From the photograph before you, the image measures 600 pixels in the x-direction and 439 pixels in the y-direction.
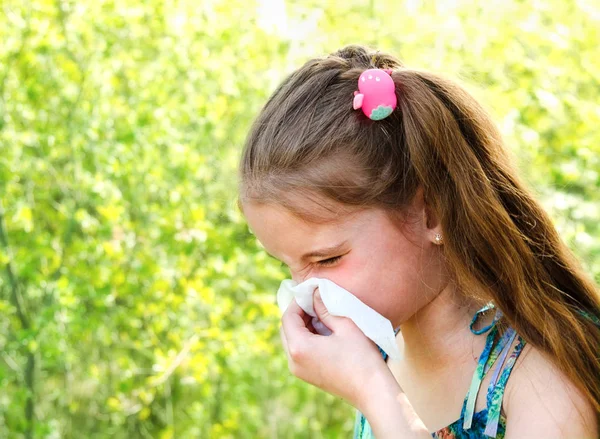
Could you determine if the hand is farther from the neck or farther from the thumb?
the neck

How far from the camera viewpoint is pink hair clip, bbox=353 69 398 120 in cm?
192

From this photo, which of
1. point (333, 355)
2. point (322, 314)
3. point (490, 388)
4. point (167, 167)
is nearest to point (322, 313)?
point (322, 314)

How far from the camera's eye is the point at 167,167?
14.0 ft

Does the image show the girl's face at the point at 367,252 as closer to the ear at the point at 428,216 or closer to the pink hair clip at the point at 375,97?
the ear at the point at 428,216

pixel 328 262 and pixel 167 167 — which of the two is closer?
pixel 328 262

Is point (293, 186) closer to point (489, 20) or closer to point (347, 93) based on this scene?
point (347, 93)

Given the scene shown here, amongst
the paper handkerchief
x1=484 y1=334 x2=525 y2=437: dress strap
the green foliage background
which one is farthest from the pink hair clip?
the green foliage background

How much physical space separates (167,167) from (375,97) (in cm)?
249

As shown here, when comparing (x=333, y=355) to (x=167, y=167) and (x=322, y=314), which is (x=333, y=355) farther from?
(x=167, y=167)

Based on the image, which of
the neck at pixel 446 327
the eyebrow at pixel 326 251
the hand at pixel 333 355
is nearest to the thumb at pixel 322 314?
the hand at pixel 333 355

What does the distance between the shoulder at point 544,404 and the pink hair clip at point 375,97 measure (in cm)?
64

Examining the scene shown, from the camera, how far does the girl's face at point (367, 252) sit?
193cm

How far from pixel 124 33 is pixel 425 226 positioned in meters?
3.00

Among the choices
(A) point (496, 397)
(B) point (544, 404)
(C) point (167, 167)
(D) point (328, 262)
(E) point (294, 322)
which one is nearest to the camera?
(B) point (544, 404)
